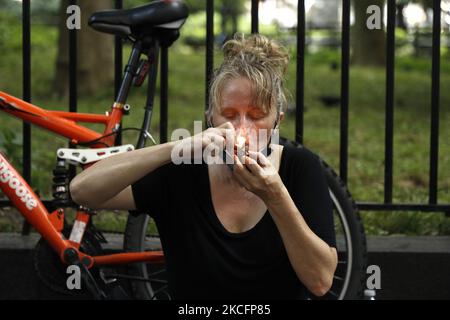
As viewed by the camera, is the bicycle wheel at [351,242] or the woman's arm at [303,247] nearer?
the woman's arm at [303,247]

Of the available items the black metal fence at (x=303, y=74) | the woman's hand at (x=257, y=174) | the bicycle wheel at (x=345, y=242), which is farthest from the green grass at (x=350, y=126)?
the woman's hand at (x=257, y=174)

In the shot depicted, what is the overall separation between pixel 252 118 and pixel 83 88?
8.14 metres

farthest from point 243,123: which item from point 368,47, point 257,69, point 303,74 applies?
point 368,47

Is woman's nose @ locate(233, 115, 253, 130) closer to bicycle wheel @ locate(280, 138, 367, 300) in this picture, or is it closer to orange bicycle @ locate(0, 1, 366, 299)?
orange bicycle @ locate(0, 1, 366, 299)

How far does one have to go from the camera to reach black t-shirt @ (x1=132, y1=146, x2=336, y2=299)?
2555mm

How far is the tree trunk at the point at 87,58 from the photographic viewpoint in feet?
34.6

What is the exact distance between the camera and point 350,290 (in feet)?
13.1

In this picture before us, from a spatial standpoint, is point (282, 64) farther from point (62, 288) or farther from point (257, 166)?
point (62, 288)

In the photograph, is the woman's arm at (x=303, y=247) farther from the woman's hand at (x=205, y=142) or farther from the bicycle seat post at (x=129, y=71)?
the bicycle seat post at (x=129, y=71)

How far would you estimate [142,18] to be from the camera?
12.6 feet

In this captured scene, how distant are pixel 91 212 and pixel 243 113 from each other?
157 cm

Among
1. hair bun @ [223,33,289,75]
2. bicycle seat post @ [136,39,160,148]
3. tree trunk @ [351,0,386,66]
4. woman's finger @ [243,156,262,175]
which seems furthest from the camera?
tree trunk @ [351,0,386,66]

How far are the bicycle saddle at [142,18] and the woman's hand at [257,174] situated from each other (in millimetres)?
1678

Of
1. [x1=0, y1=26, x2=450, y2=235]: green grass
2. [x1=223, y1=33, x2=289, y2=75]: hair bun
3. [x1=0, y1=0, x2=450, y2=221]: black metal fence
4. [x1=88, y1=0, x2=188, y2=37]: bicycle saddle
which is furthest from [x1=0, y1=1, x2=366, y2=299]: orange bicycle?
[x1=223, y1=33, x2=289, y2=75]: hair bun
